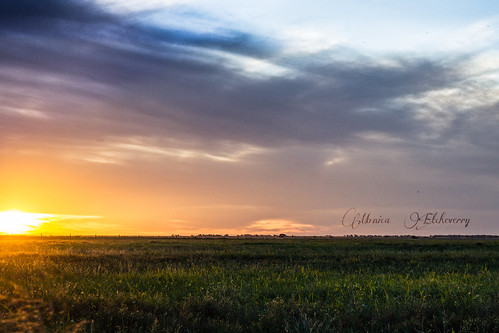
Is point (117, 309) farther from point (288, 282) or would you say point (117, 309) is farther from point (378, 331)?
point (288, 282)

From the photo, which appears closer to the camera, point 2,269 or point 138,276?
point 138,276

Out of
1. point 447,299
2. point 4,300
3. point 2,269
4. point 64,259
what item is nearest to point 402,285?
point 447,299

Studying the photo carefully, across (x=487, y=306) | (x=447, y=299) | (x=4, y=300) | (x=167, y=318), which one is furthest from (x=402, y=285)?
(x=4, y=300)

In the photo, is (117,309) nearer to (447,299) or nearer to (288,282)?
(288,282)

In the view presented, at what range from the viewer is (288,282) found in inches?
506

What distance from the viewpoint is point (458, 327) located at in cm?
778

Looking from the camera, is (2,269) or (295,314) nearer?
(295,314)

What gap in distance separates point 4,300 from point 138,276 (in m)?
4.58

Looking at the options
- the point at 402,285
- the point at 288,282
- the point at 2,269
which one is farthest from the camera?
the point at 2,269

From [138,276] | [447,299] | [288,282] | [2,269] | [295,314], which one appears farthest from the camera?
[2,269]

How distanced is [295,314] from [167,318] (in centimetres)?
244

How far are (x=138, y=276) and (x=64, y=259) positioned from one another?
12.8 m

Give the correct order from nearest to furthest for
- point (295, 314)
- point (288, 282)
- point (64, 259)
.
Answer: point (295, 314) < point (288, 282) < point (64, 259)

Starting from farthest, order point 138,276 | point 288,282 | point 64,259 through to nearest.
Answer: point 64,259, point 138,276, point 288,282
